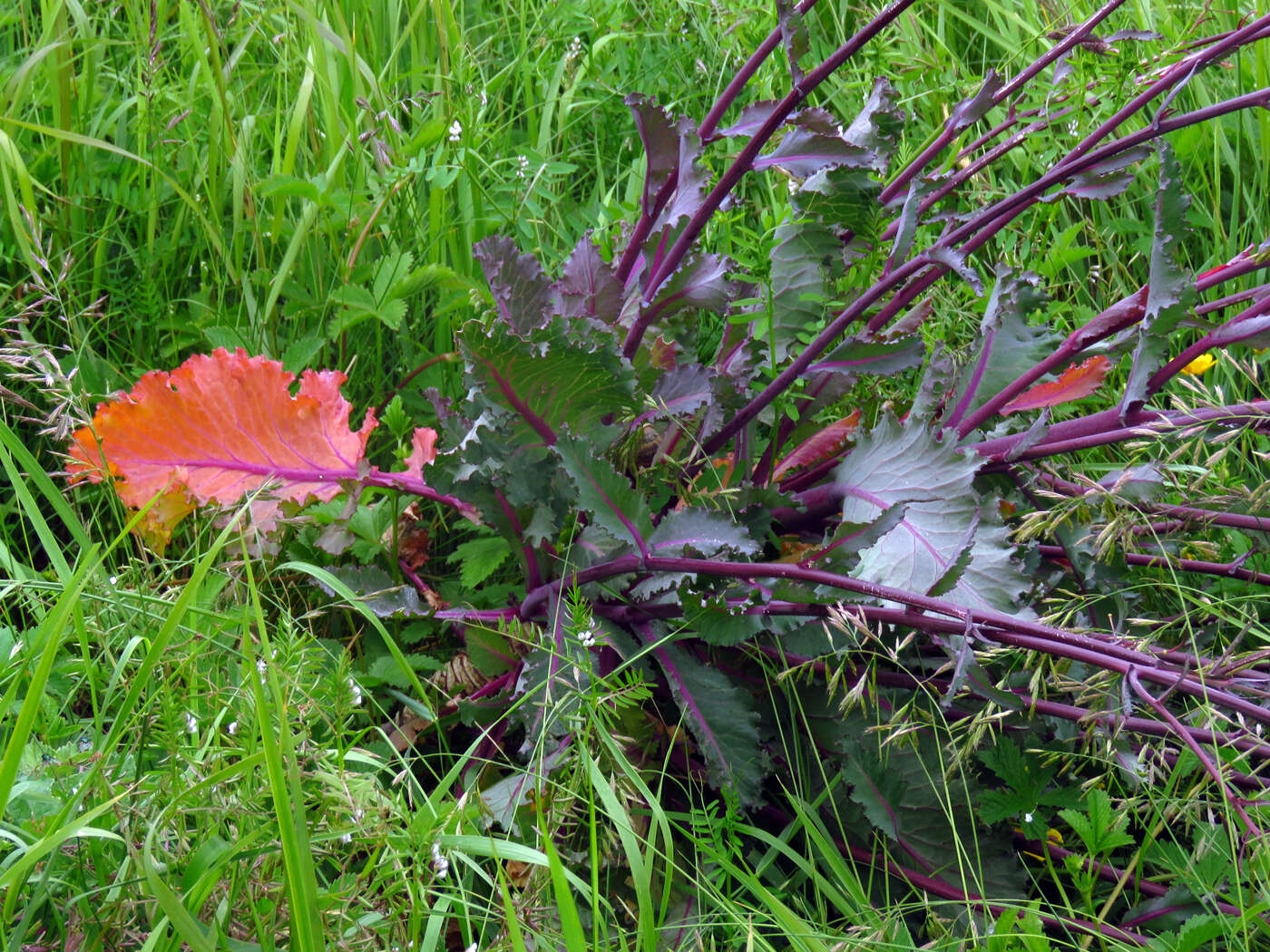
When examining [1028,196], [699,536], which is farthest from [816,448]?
[1028,196]

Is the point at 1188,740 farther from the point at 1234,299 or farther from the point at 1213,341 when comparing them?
the point at 1234,299

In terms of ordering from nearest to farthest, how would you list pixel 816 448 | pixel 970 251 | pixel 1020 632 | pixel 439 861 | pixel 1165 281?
pixel 439 861
pixel 1020 632
pixel 1165 281
pixel 970 251
pixel 816 448

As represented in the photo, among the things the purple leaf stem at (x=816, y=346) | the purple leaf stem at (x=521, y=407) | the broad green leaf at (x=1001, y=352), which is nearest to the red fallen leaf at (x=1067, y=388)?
the broad green leaf at (x=1001, y=352)

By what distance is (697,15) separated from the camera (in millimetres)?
2990

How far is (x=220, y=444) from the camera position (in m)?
1.70

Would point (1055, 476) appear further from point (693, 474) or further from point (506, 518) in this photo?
point (506, 518)

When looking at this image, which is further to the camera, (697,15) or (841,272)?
(697,15)

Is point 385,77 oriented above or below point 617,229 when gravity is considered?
above

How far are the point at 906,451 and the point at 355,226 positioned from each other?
1.26m

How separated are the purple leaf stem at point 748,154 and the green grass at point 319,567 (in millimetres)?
306

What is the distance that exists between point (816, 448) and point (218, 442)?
0.97 metres

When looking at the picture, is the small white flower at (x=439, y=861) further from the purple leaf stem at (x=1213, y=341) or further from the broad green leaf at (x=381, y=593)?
the purple leaf stem at (x=1213, y=341)

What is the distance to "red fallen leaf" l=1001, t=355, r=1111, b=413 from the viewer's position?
1.70 m

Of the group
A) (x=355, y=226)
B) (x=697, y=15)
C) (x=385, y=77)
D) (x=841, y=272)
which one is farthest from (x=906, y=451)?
(x=697, y=15)
